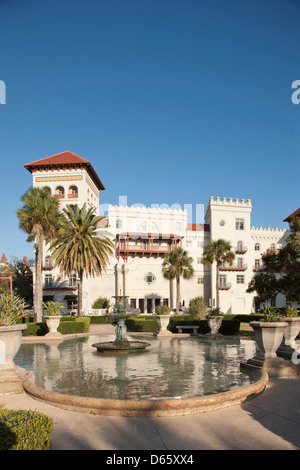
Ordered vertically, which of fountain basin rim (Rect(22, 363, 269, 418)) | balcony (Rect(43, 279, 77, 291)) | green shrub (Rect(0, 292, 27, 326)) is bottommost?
balcony (Rect(43, 279, 77, 291))

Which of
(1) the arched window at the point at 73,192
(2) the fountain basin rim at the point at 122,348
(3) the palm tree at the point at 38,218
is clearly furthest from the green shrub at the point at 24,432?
(1) the arched window at the point at 73,192

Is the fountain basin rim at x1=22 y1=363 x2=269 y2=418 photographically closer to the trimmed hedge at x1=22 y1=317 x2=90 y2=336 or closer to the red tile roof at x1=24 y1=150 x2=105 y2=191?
the trimmed hedge at x1=22 y1=317 x2=90 y2=336

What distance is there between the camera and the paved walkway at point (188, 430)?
5.20 metres

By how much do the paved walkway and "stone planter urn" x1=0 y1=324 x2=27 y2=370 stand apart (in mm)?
1463

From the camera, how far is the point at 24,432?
4.42 metres

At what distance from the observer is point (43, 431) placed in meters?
4.50

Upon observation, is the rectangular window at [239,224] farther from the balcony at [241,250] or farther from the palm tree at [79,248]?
the palm tree at [79,248]

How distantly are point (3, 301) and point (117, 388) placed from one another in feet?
12.2

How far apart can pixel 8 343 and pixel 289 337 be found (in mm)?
8553

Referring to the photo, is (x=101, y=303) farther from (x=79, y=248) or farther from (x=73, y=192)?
(x=79, y=248)

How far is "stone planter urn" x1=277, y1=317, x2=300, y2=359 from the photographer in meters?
11.4

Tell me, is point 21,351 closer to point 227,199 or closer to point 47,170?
point 47,170

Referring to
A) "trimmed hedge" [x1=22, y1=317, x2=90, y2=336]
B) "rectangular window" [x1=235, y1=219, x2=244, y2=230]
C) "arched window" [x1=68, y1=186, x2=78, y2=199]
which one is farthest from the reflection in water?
"rectangular window" [x1=235, y1=219, x2=244, y2=230]
